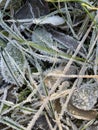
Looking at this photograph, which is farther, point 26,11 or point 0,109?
point 26,11

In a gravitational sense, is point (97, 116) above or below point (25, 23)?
below

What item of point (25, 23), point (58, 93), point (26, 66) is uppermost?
point (25, 23)

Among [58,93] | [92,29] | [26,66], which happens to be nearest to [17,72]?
[26,66]

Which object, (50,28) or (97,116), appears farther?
(50,28)

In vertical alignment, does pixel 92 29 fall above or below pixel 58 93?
above

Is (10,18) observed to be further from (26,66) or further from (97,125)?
(97,125)

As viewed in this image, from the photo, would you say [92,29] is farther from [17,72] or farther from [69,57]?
[17,72]

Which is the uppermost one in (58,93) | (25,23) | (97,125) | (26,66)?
(25,23)

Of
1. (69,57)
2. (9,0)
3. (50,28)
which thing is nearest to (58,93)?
(69,57)
